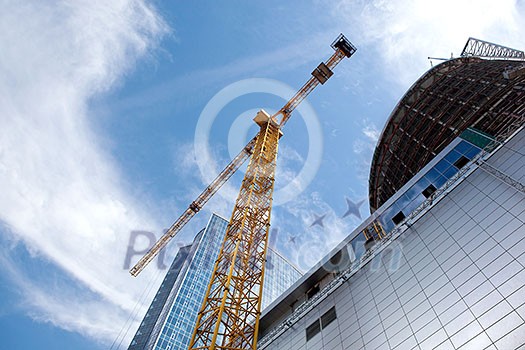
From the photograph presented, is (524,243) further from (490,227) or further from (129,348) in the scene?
(129,348)

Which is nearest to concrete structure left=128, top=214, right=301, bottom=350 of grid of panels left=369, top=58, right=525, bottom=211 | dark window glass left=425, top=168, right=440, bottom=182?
grid of panels left=369, top=58, right=525, bottom=211

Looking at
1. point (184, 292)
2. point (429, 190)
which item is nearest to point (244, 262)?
point (429, 190)

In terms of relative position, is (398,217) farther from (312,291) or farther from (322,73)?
(322,73)

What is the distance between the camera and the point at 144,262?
2805 inches

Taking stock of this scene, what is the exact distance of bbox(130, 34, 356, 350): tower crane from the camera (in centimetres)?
2028

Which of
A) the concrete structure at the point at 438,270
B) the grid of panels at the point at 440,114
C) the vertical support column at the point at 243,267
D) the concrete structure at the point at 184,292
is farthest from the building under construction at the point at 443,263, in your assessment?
the concrete structure at the point at 184,292

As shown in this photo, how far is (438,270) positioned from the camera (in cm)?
1392

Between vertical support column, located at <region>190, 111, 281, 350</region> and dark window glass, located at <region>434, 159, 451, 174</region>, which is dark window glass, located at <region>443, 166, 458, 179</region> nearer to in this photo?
dark window glass, located at <region>434, 159, 451, 174</region>

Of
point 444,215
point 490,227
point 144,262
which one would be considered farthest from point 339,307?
point 144,262

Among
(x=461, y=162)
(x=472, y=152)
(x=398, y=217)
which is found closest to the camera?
(x=472, y=152)

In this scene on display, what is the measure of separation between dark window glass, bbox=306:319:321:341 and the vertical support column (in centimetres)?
312

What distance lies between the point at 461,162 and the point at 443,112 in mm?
14052

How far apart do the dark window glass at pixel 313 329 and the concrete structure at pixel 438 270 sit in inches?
3.2

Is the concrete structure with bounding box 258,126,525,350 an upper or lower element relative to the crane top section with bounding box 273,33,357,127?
lower
